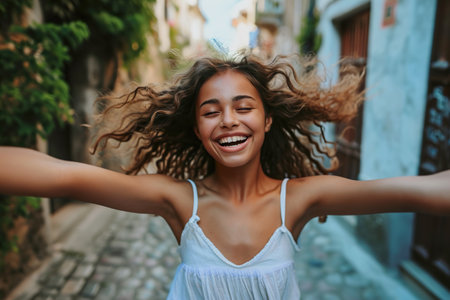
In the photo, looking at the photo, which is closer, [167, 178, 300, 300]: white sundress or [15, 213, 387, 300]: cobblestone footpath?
[167, 178, 300, 300]: white sundress

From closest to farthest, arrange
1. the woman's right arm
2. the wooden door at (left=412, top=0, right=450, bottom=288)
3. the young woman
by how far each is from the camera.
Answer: the woman's right arm → the young woman → the wooden door at (left=412, top=0, right=450, bottom=288)

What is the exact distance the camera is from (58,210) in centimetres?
528

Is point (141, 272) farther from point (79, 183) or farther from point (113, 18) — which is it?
point (113, 18)

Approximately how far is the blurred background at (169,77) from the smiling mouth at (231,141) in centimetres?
43

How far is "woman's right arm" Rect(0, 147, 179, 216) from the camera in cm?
128

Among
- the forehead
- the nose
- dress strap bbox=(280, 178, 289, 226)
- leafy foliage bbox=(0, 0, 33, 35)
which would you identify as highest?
leafy foliage bbox=(0, 0, 33, 35)

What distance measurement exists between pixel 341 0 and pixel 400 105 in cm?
253

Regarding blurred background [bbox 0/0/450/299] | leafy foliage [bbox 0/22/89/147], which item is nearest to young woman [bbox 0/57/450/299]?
blurred background [bbox 0/0/450/299]

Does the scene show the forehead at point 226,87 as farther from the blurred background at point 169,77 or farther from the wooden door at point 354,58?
the wooden door at point 354,58

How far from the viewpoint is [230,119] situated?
152cm

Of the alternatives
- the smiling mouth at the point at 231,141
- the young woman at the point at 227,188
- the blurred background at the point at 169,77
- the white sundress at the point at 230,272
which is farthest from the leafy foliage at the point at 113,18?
the white sundress at the point at 230,272

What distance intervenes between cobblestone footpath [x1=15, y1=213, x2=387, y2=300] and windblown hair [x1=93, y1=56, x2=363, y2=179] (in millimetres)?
1891

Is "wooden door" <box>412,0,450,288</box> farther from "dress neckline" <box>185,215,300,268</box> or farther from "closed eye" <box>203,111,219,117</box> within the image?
"closed eye" <box>203,111,219,117</box>

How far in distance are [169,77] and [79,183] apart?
2.53ft
